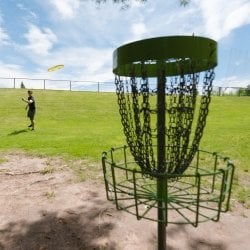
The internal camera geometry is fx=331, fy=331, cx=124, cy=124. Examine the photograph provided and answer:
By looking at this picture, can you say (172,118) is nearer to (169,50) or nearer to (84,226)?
(169,50)

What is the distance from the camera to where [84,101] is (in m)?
30.9

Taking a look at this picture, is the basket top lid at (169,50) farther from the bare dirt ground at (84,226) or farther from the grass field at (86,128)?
the grass field at (86,128)

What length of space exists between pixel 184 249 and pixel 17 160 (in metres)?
6.96

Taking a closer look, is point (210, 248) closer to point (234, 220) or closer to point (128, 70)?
point (234, 220)

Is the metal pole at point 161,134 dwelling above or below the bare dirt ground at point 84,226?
above

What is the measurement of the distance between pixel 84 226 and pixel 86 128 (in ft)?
45.3

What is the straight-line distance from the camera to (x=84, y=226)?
5426mm

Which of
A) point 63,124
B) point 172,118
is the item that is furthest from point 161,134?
point 63,124

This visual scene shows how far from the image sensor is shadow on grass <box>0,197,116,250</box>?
489cm

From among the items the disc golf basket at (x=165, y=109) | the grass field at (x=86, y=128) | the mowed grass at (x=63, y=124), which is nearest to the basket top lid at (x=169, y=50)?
the disc golf basket at (x=165, y=109)

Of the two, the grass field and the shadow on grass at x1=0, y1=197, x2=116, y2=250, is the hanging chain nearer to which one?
the shadow on grass at x1=0, y1=197, x2=116, y2=250

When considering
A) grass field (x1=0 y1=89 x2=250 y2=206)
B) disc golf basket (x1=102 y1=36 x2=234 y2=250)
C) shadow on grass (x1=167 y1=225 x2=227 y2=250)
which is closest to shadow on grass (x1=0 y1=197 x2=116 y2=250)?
shadow on grass (x1=167 y1=225 x2=227 y2=250)

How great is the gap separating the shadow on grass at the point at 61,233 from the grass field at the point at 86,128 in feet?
10.1

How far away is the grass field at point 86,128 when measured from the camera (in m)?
11.2
